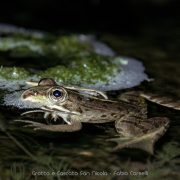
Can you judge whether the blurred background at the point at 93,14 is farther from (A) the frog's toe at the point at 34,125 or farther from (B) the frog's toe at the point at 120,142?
(B) the frog's toe at the point at 120,142

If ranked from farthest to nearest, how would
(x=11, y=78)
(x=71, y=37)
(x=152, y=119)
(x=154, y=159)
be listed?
(x=71, y=37), (x=11, y=78), (x=152, y=119), (x=154, y=159)

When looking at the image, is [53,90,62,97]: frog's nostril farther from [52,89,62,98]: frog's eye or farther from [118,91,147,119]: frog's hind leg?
[118,91,147,119]: frog's hind leg

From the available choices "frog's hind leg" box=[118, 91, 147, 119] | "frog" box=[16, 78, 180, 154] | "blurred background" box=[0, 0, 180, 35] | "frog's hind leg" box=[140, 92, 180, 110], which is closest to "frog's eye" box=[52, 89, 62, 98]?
"frog" box=[16, 78, 180, 154]

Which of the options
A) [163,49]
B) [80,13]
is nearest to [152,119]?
[163,49]

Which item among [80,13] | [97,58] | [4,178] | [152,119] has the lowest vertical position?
[4,178]

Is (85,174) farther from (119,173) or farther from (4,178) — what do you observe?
(4,178)

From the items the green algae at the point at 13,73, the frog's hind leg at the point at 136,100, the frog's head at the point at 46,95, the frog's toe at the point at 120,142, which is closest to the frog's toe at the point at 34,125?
the frog's head at the point at 46,95

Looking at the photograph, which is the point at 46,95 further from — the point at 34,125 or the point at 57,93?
the point at 34,125

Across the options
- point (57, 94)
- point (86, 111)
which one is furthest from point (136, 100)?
point (57, 94)
